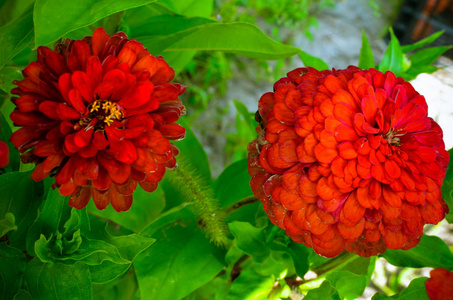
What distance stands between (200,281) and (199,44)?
28 cm

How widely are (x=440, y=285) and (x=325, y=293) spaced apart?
11 cm

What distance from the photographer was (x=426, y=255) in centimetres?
46

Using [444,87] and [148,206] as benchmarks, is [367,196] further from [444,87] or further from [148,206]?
[444,87]

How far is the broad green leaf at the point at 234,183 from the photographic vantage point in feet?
1.87

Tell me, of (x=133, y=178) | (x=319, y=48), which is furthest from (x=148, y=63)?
(x=319, y=48)

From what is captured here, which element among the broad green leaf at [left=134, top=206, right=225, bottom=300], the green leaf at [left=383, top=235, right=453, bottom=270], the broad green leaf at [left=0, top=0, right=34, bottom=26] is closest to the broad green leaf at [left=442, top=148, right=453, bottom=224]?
the green leaf at [left=383, top=235, right=453, bottom=270]

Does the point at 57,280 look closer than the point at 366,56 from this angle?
Yes

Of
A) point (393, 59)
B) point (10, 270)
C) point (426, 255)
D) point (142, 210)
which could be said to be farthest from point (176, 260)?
point (393, 59)

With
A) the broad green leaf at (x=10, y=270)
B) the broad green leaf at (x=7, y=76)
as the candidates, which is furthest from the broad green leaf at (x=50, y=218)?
the broad green leaf at (x=7, y=76)

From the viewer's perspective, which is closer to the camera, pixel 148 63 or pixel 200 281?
pixel 148 63

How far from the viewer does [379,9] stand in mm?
1688

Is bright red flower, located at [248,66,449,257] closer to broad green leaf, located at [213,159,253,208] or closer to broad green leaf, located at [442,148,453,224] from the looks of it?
broad green leaf, located at [442,148,453,224]

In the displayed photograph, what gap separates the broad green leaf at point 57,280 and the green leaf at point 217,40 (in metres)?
0.24

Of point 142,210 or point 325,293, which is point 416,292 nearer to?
point 325,293
